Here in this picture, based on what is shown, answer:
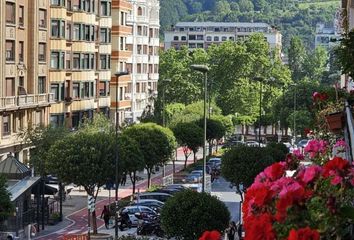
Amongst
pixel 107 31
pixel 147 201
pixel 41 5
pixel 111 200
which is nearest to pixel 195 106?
pixel 107 31

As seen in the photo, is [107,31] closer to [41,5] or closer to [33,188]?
[41,5]

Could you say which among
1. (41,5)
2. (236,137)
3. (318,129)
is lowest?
(236,137)

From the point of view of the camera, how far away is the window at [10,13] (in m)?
57.8

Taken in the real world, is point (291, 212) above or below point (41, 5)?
below

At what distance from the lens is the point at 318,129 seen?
2039 cm

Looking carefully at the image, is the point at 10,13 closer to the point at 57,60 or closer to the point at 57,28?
the point at 57,28

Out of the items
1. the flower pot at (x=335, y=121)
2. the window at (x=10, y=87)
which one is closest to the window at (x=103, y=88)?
the window at (x=10, y=87)

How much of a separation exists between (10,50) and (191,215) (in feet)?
105

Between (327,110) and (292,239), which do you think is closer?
(292,239)

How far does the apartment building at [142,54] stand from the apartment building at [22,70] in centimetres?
2954

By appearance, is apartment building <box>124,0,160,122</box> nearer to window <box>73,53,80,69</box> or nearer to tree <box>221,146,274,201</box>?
window <box>73,53,80,69</box>

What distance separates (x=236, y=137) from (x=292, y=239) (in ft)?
323

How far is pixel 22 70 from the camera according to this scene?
60.4m

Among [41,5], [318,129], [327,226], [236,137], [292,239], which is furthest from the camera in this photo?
[236,137]
